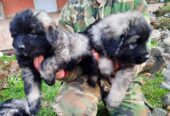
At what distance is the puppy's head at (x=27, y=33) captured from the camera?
165 inches

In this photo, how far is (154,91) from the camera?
616 cm

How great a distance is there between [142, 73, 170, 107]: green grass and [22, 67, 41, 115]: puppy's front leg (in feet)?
5.87

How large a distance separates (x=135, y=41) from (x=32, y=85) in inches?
45.2

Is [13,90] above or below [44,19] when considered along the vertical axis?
below

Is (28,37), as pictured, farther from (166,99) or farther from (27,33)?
(166,99)

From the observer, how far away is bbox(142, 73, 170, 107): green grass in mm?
5905

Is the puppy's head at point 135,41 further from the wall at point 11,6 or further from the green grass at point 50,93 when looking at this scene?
the wall at point 11,6

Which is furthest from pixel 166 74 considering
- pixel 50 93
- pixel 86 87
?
pixel 86 87

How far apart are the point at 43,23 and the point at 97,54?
0.68m

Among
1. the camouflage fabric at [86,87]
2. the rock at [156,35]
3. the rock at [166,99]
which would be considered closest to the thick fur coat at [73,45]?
the camouflage fabric at [86,87]

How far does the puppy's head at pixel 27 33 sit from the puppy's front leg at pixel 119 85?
0.86 m

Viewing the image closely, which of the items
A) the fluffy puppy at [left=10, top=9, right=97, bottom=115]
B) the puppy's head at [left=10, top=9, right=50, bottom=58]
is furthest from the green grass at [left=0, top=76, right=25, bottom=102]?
the puppy's head at [left=10, top=9, right=50, bottom=58]

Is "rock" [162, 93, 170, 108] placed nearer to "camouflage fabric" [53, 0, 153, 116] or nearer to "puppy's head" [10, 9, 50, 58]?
"camouflage fabric" [53, 0, 153, 116]

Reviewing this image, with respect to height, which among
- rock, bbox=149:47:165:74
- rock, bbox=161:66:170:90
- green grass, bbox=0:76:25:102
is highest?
rock, bbox=149:47:165:74
